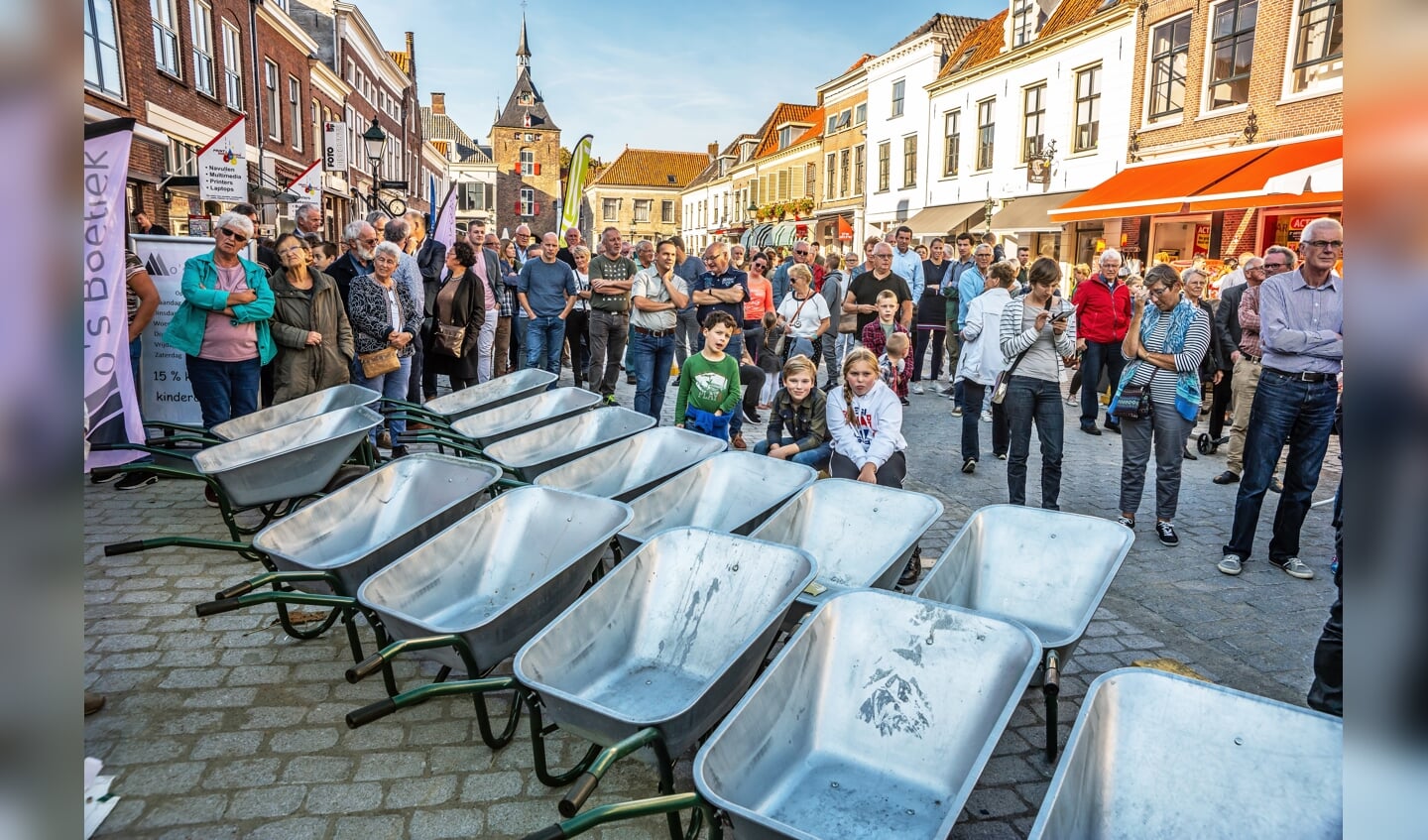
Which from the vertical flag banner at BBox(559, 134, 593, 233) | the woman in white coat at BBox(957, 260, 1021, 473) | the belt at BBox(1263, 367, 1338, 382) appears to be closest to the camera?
the belt at BBox(1263, 367, 1338, 382)

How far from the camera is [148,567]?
4703 millimetres

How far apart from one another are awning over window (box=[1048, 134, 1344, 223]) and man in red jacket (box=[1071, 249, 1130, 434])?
5.01m

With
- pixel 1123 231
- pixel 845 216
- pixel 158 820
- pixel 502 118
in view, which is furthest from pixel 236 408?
pixel 502 118

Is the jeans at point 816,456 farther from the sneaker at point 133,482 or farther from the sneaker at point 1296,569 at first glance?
the sneaker at point 133,482

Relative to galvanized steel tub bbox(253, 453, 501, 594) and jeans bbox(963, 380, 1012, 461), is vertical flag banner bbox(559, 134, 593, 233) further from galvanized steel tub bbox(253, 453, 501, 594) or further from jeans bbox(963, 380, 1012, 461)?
galvanized steel tub bbox(253, 453, 501, 594)

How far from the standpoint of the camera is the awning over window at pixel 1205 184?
12.7 meters

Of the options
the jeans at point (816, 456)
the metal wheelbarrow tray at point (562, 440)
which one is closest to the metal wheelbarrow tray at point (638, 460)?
the metal wheelbarrow tray at point (562, 440)

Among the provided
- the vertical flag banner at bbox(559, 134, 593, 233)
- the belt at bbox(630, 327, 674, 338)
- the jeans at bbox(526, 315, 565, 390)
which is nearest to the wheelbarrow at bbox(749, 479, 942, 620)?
the belt at bbox(630, 327, 674, 338)

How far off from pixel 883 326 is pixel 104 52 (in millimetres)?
12505

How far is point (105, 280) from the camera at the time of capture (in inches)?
209

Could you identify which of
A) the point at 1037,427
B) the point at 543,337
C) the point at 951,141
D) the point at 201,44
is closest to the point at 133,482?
the point at 543,337

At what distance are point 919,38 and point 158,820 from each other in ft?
93.5

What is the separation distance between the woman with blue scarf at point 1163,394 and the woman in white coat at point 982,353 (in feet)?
5.03

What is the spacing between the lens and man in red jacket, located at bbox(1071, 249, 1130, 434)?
340 inches
